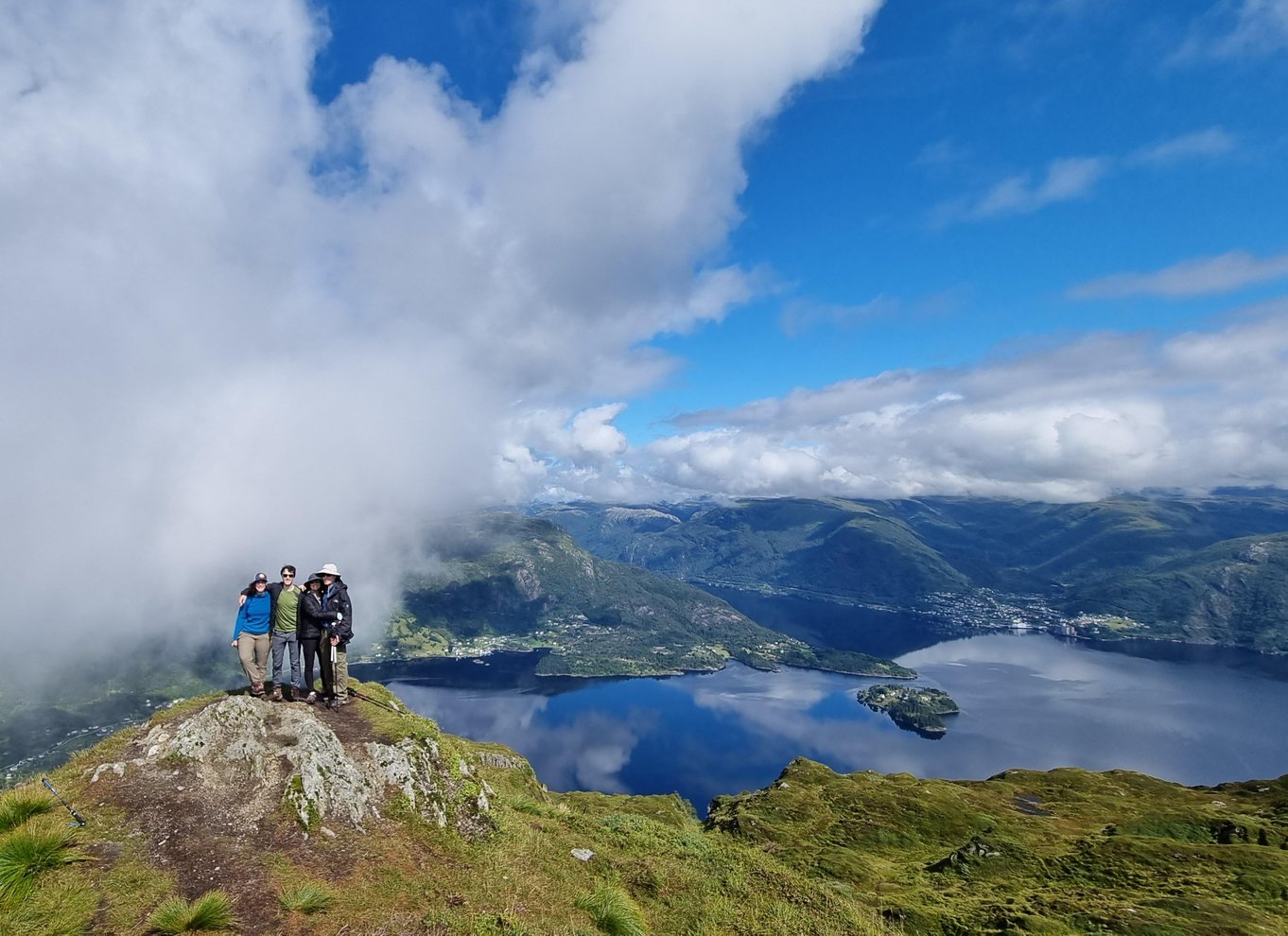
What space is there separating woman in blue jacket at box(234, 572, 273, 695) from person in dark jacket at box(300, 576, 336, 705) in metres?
1.37

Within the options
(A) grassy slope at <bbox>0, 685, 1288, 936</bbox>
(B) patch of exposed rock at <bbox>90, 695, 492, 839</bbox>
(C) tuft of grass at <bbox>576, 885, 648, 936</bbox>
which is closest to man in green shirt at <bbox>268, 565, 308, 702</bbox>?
(B) patch of exposed rock at <bbox>90, 695, 492, 839</bbox>

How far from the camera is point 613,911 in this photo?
53.1 feet

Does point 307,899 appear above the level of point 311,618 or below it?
below

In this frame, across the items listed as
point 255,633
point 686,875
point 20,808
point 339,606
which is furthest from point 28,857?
point 686,875

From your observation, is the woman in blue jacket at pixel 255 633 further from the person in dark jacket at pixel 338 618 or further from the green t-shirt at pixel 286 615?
the person in dark jacket at pixel 338 618

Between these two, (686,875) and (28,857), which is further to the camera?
(686,875)

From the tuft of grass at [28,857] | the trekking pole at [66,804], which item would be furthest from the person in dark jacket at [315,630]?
Answer: the tuft of grass at [28,857]

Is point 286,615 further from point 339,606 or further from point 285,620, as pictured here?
point 339,606

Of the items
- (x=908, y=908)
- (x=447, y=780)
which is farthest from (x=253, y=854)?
(x=908, y=908)

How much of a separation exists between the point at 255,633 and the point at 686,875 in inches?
783

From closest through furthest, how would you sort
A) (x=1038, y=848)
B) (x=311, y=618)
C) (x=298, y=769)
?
(x=298, y=769) → (x=311, y=618) → (x=1038, y=848)

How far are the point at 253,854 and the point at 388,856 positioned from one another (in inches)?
141

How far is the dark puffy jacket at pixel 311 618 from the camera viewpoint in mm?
23484

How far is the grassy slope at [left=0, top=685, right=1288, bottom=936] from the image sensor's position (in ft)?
45.4
